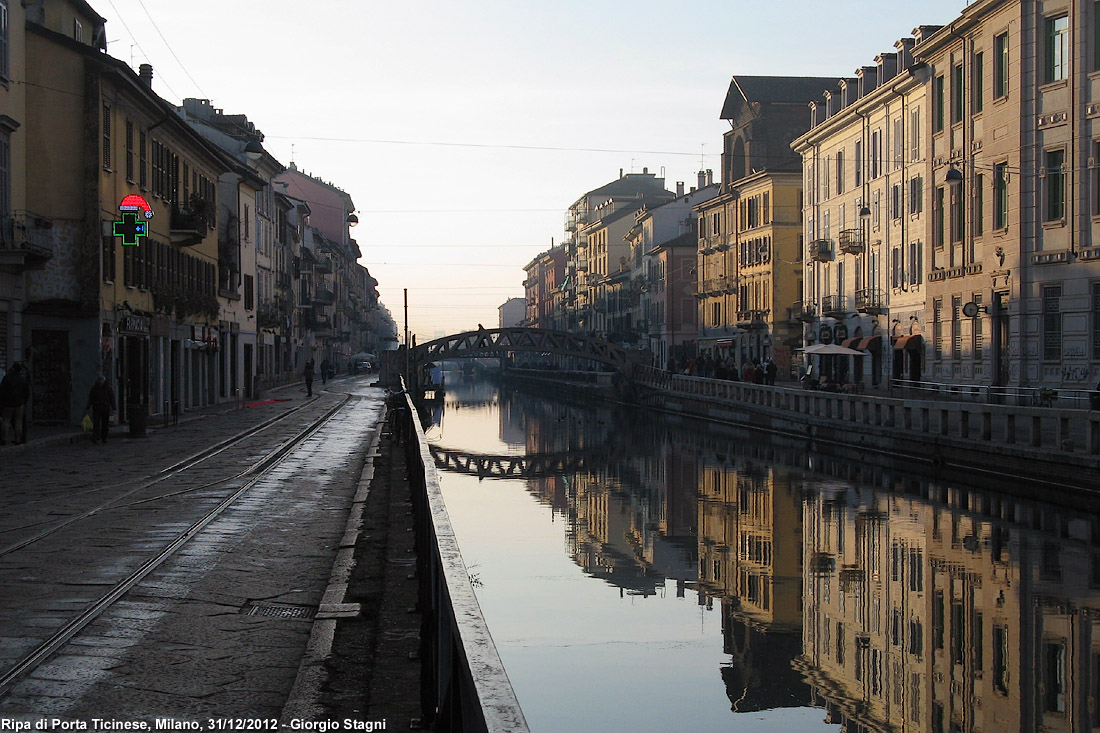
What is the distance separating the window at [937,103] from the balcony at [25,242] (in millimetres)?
29689

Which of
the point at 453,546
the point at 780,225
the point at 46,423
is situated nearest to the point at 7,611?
the point at 453,546

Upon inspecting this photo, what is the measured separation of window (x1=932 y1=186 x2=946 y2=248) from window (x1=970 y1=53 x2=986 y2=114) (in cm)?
452

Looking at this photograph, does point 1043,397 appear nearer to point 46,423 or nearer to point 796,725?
point 796,725

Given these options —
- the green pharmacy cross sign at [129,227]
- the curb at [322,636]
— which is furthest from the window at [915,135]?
the curb at [322,636]

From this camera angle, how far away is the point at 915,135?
48.0 m

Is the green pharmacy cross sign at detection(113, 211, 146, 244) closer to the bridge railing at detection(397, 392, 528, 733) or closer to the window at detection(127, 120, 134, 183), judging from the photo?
the window at detection(127, 120, 134, 183)

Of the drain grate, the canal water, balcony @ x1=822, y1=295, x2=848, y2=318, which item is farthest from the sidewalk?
balcony @ x1=822, y1=295, x2=848, y2=318

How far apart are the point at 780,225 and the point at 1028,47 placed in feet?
124

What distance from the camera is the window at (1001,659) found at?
1065 cm

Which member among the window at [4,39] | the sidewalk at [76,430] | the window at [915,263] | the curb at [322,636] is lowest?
the curb at [322,636]

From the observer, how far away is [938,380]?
144 feet

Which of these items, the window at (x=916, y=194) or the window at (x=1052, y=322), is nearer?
the window at (x=1052, y=322)

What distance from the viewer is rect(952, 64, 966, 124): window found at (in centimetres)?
4188

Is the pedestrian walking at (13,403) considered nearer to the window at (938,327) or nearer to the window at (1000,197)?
the window at (1000,197)
